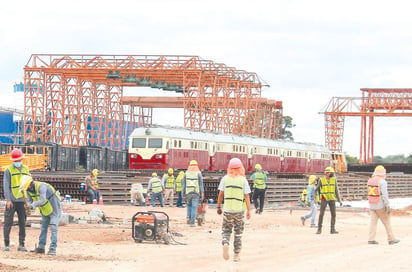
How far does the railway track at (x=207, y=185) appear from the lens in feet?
107

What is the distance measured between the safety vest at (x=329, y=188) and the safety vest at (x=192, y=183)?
3.12m

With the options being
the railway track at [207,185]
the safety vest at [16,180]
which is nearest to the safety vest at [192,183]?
the safety vest at [16,180]

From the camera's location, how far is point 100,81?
83688mm

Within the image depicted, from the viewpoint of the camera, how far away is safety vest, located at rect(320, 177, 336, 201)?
866 inches

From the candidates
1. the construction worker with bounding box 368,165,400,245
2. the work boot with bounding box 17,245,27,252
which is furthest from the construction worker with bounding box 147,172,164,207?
the work boot with bounding box 17,245,27,252

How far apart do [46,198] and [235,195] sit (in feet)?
10.6

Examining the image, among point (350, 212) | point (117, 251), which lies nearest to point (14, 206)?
point (117, 251)

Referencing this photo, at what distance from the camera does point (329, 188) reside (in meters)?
22.0

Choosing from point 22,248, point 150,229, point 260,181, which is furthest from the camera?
point 260,181

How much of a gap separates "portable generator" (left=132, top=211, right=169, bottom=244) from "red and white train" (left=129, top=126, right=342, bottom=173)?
2899 cm

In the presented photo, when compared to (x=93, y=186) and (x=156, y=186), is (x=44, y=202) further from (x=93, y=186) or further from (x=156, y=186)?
Result: (x=93, y=186)

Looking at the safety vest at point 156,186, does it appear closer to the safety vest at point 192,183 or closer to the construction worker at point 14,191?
the safety vest at point 192,183

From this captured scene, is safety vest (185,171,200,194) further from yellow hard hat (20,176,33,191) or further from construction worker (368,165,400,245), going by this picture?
yellow hard hat (20,176,33,191)

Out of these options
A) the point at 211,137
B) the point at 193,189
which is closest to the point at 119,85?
the point at 211,137
